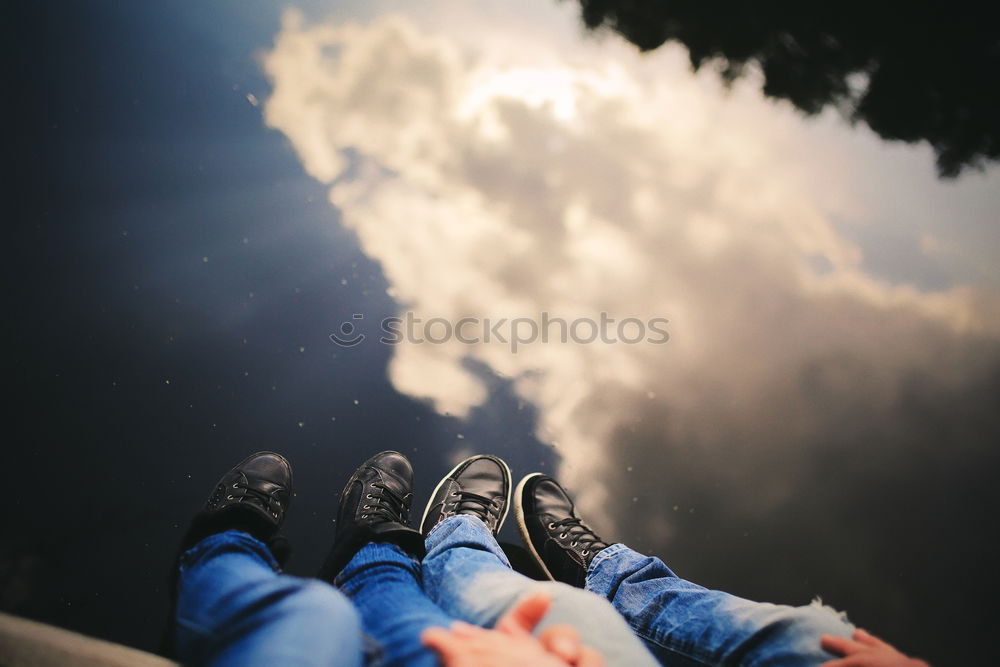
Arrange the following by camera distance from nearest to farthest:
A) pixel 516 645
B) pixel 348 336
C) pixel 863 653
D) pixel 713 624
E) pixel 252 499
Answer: pixel 516 645
pixel 863 653
pixel 713 624
pixel 252 499
pixel 348 336

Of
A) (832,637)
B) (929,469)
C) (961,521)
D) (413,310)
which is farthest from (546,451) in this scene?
(961,521)

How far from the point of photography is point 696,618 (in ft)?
1.97

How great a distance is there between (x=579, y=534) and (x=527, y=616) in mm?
759

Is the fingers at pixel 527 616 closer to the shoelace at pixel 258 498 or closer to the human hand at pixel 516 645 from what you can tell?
the human hand at pixel 516 645

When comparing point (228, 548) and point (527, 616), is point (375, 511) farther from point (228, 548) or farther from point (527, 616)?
point (527, 616)

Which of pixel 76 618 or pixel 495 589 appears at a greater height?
pixel 495 589

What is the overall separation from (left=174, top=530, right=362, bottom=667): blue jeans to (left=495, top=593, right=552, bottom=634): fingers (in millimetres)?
186

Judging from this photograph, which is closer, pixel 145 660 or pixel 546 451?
pixel 145 660

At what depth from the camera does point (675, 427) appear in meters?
1.35

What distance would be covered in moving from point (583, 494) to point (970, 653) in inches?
55.8

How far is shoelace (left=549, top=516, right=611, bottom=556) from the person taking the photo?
994 millimetres

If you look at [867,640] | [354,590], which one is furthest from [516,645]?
[867,640]

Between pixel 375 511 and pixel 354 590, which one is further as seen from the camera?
pixel 375 511

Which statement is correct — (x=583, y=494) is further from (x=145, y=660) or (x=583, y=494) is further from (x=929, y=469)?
(x=929, y=469)
